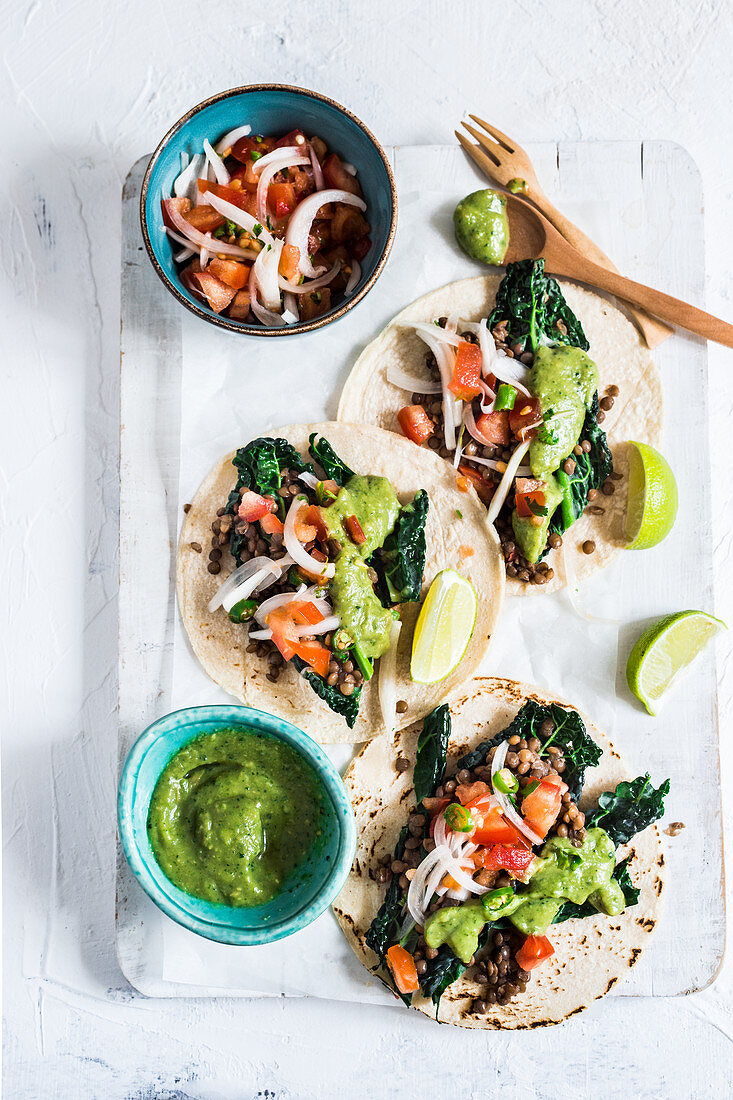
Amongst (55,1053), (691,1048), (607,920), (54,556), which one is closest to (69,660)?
(54,556)

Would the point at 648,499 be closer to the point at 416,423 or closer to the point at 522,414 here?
the point at 522,414

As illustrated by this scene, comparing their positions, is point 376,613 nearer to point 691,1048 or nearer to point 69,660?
point 69,660

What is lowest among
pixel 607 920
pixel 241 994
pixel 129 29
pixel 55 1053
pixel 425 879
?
pixel 55 1053

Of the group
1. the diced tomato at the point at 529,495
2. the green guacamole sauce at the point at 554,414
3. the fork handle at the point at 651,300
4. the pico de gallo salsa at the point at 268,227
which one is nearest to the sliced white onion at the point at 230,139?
the pico de gallo salsa at the point at 268,227

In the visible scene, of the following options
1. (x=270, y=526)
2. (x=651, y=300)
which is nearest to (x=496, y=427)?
(x=651, y=300)

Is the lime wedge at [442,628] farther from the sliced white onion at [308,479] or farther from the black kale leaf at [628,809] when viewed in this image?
the black kale leaf at [628,809]
